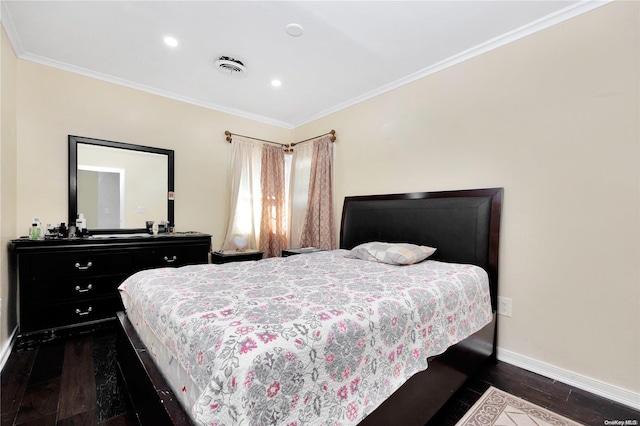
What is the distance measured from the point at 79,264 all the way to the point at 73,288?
22cm

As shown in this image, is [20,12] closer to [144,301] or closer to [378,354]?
[144,301]

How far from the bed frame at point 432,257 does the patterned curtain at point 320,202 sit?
0.91ft

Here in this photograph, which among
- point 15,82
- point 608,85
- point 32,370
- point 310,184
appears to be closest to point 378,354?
point 608,85

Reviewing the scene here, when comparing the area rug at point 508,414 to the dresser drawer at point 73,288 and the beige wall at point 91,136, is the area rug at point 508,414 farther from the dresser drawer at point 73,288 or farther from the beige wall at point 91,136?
the beige wall at point 91,136

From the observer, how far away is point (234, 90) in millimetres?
3312

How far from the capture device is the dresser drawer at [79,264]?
242 cm

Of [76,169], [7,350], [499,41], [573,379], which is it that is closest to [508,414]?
[573,379]

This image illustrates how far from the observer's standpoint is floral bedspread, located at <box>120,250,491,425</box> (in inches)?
31.9

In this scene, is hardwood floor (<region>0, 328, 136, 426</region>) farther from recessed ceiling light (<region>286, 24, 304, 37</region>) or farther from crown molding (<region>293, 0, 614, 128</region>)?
crown molding (<region>293, 0, 614, 128</region>)

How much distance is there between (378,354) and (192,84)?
3.31m

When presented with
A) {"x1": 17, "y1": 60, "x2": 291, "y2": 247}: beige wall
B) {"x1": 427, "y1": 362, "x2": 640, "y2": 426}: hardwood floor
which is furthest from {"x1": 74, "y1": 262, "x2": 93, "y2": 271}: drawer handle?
{"x1": 427, "y1": 362, "x2": 640, "y2": 426}: hardwood floor

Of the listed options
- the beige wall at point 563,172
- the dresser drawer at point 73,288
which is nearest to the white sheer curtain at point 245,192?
the dresser drawer at point 73,288

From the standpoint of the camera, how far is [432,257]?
8.44 feet

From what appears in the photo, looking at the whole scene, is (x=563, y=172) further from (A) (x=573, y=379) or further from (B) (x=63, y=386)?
(B) (x=63, y=386)
